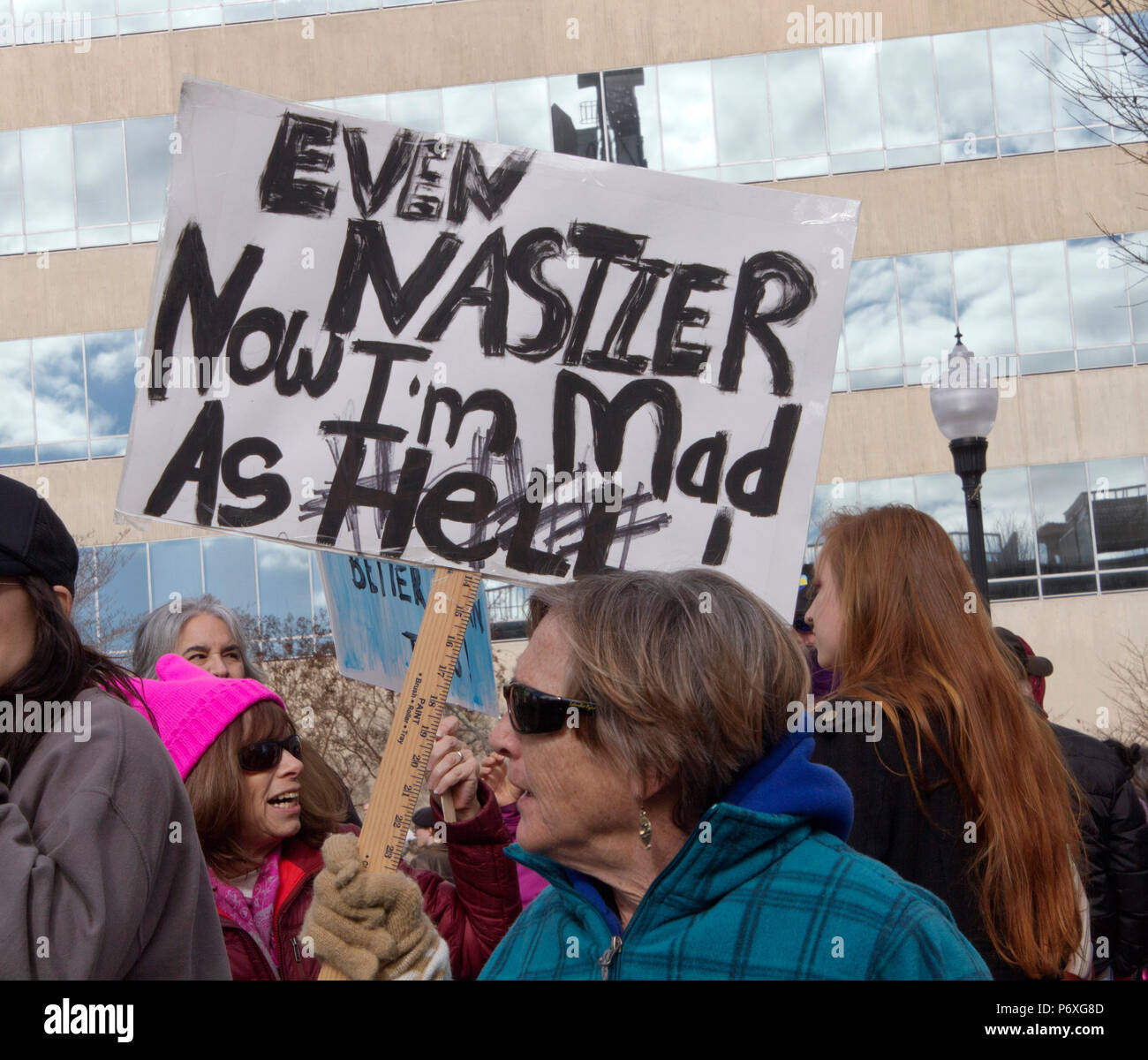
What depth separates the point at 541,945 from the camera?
2.01m

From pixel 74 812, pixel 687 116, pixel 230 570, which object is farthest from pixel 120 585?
pixel 74 812

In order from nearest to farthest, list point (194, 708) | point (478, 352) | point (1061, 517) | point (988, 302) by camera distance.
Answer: point (194, 708)
point (478, 352)
point (1061, 517)
point (988, 302)

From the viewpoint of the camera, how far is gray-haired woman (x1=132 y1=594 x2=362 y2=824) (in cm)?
420

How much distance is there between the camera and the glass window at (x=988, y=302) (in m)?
20.9

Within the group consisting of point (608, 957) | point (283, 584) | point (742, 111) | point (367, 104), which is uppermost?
point (367, 104)

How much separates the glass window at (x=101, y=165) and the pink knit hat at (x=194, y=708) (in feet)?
68.8

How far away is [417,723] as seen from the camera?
9.68 ft

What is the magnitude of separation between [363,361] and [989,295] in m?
19.2

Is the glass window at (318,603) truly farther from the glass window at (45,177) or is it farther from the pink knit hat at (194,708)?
the pink knit hat at (194,708)

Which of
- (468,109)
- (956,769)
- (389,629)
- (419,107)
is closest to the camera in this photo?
(956,769)

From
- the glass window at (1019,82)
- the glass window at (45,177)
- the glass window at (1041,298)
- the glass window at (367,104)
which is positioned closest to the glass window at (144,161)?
the glass window at (45,177)

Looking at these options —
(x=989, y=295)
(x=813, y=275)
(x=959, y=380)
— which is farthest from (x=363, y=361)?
(x=989, y=295)

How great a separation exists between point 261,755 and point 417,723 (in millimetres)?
433

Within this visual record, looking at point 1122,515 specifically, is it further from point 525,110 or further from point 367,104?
point 367,104
